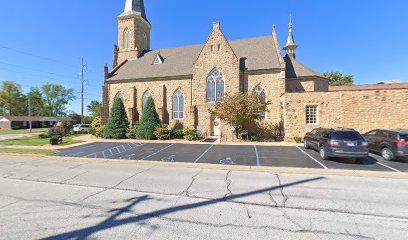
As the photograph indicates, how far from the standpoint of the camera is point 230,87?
20.8 m

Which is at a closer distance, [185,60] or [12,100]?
[185,60]

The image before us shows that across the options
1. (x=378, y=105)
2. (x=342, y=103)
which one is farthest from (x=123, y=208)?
(x=378, y=105)

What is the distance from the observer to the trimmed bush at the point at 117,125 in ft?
70.1

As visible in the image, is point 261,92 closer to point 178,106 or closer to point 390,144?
point 178,106

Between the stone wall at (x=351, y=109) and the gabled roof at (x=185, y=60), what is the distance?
5.49 metres

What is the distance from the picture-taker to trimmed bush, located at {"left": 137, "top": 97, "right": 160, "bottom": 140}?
20.0 meters

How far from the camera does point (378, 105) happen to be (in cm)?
1552

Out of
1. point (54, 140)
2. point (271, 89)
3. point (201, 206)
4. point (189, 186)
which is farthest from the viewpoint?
point (271, 89)

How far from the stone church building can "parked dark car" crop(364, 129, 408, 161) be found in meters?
6.29

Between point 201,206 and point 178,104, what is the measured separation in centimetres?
1979

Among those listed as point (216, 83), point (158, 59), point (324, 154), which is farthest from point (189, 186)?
point (158, 59)

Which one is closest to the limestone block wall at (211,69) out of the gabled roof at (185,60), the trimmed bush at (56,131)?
the gabled roof at (185,60)

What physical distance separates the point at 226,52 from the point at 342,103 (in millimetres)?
13071

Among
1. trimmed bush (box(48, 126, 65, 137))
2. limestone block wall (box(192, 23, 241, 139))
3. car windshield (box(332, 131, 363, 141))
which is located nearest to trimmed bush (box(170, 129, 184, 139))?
limestone block wall (box(192, 23, 241, 139))
